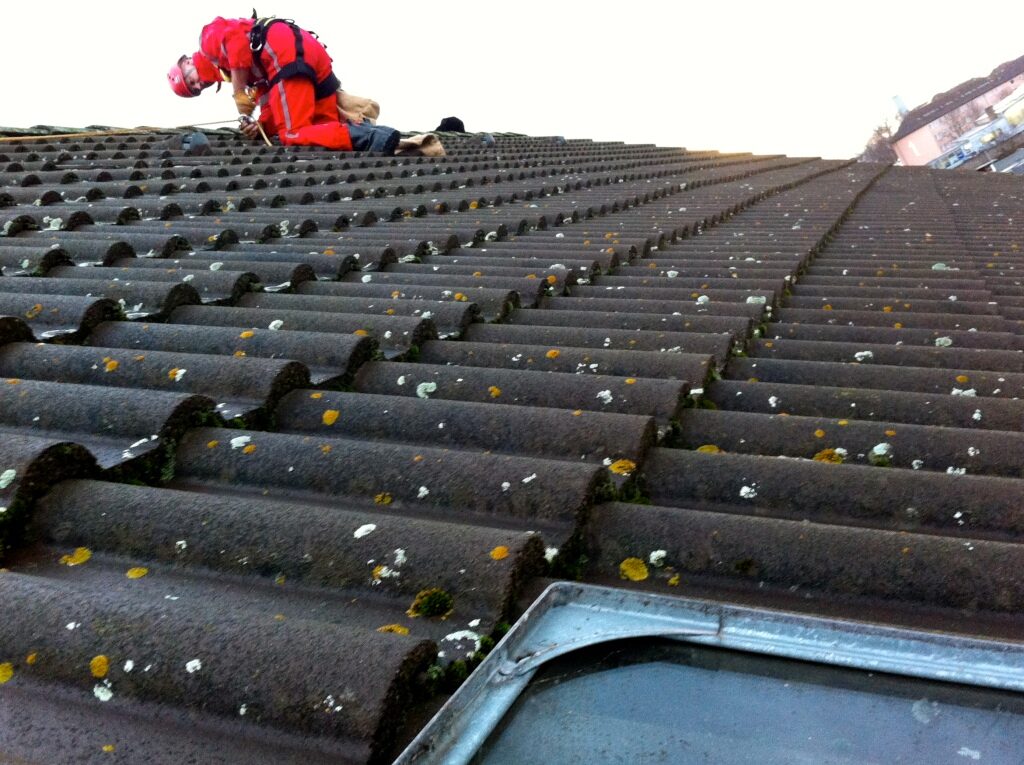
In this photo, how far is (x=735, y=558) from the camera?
145 cm

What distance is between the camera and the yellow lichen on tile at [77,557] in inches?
58.1

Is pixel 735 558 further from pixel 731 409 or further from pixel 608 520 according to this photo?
pixel 731 409

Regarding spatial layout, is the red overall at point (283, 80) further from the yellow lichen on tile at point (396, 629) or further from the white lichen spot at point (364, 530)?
the yellow lichen on tile at point (396, 629)

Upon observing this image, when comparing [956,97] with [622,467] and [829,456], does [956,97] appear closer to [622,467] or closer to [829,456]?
[829,456]

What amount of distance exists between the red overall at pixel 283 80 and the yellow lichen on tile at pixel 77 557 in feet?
22.4

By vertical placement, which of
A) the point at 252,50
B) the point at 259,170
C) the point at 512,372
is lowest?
the point at 512,372

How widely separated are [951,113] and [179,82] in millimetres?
42187

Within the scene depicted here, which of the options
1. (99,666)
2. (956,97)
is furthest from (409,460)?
(956,97)

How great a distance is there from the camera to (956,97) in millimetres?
43062

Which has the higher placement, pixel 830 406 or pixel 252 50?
pixel 252 50

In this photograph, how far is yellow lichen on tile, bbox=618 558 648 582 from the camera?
57.3 inches

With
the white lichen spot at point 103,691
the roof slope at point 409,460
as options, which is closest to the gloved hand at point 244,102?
the roof slope at point 409,460

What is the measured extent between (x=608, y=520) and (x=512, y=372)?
2.48 ft

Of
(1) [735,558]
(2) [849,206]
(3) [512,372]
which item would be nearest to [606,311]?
(3) [512,372]
